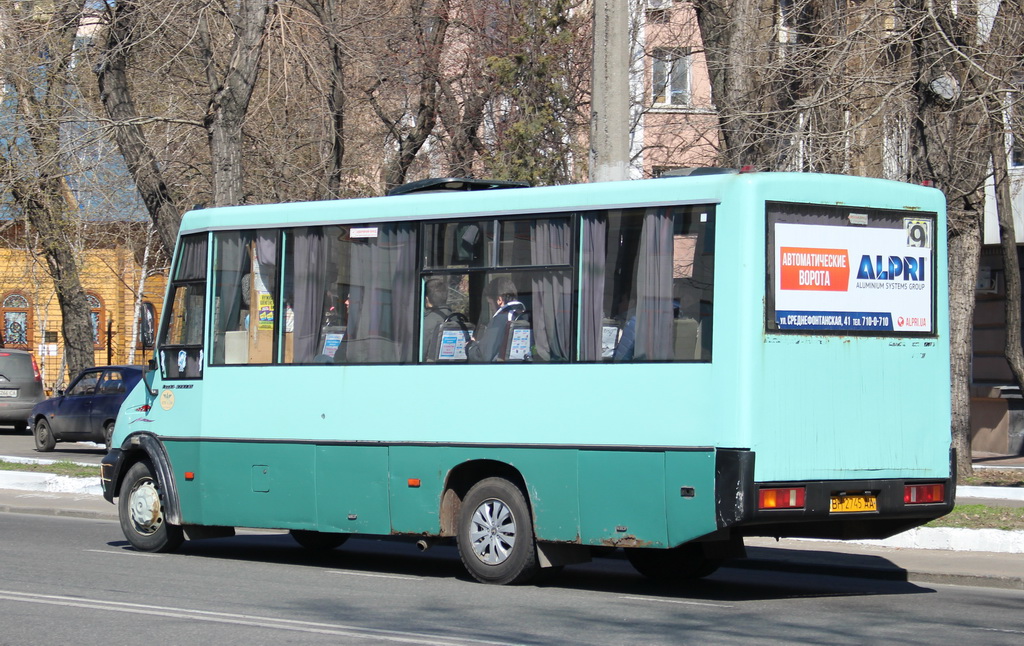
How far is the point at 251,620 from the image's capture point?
888cm

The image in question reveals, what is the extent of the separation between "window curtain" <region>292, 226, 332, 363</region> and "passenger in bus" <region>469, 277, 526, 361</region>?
167 centimetres

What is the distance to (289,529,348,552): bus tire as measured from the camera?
13628 millimetres

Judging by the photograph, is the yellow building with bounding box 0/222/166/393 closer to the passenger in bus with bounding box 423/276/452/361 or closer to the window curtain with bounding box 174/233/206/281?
the window curtain with bounding box 174/233/206/281

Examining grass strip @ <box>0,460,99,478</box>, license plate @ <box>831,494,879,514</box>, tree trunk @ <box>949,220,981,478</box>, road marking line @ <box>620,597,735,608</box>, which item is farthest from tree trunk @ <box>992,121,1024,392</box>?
grass strip @ <box>0,460,99,478</box>

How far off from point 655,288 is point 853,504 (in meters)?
2.03

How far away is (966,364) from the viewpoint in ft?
62.2

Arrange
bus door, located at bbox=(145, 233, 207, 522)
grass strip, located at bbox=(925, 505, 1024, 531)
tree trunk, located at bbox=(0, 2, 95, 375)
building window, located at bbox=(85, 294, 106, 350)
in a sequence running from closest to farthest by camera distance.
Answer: bus door, located at bbox=(145, 233, 207, 522) < grass strip, located at bbox=(925, 505, 1024, 531) < tree trunk, located at bbox=(0, 2, 95, 375) < building window, located at bbox=(85, 294, 106, 350)

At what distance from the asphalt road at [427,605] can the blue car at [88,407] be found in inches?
480

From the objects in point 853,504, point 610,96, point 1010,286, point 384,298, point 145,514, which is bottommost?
point 145,514

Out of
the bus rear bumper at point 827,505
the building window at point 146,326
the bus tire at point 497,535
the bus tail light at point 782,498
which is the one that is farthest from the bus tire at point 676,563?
the building window at point 146,326

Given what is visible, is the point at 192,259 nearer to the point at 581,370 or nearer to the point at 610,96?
the point at 610,96

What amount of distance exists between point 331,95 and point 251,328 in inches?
413

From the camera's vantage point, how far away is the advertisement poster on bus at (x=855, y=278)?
389 inches

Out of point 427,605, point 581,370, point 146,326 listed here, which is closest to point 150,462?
point 146,326
